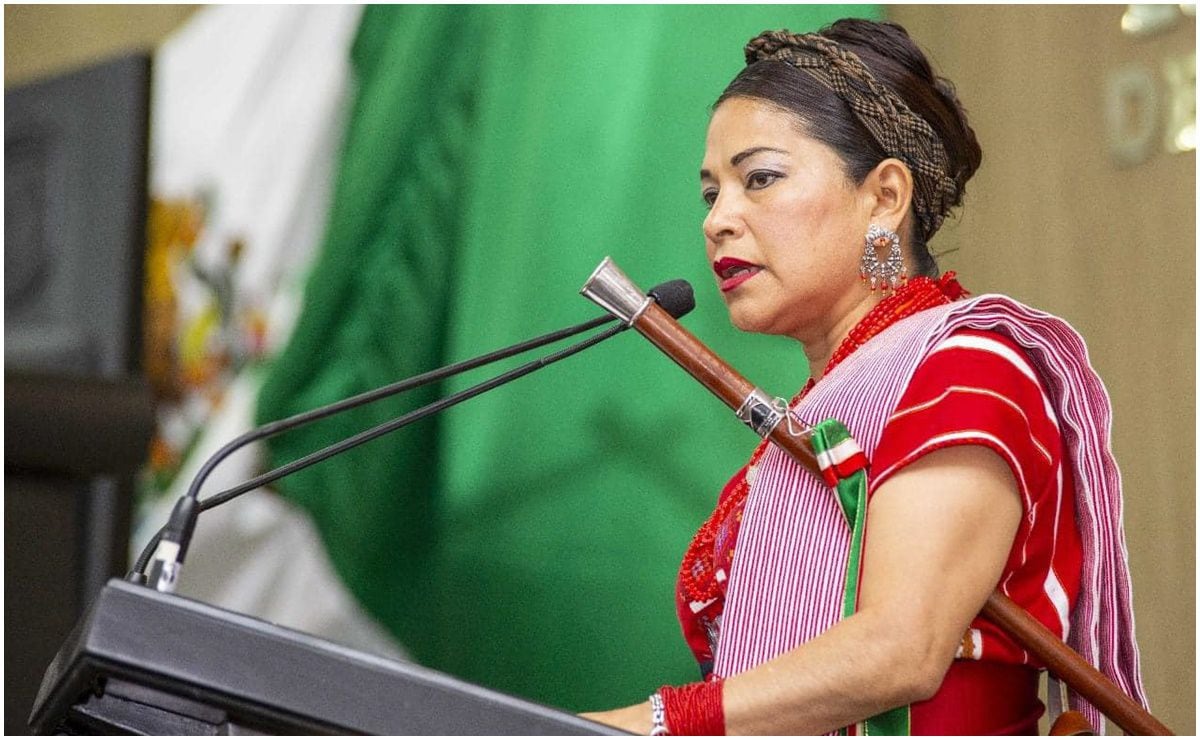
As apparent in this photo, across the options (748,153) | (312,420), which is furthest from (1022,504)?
(312,420)

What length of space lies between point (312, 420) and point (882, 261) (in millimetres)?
654

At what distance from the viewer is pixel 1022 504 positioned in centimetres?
108

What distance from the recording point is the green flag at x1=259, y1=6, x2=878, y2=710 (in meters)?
2.17

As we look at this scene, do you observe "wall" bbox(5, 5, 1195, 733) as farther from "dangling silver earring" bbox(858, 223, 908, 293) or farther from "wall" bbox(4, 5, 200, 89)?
"wall" bbox(4, 5, 200, 89)

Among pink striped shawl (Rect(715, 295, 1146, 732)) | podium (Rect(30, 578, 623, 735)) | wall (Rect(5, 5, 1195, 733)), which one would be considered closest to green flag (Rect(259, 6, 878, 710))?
wall (Rect(5, 5, 1195, 733))

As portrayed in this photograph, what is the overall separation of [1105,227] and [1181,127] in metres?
0.17

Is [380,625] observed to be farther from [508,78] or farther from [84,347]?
[84,347]

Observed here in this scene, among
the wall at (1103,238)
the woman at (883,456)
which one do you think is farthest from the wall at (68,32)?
the woman at (883,456)

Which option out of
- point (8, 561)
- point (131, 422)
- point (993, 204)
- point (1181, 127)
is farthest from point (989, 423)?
point (993, 204)

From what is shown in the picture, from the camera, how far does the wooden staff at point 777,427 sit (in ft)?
Result: 3.55

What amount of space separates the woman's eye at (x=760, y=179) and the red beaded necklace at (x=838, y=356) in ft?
0.53

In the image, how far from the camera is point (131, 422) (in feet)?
2.85

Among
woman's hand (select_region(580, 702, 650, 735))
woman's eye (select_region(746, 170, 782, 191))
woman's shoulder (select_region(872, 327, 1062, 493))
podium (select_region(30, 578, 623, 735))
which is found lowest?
podium (select_region(30, 578, 623, 735))

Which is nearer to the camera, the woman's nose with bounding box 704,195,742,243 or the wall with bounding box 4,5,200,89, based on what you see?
the woman's nose with bounding box 704,195,742,243
